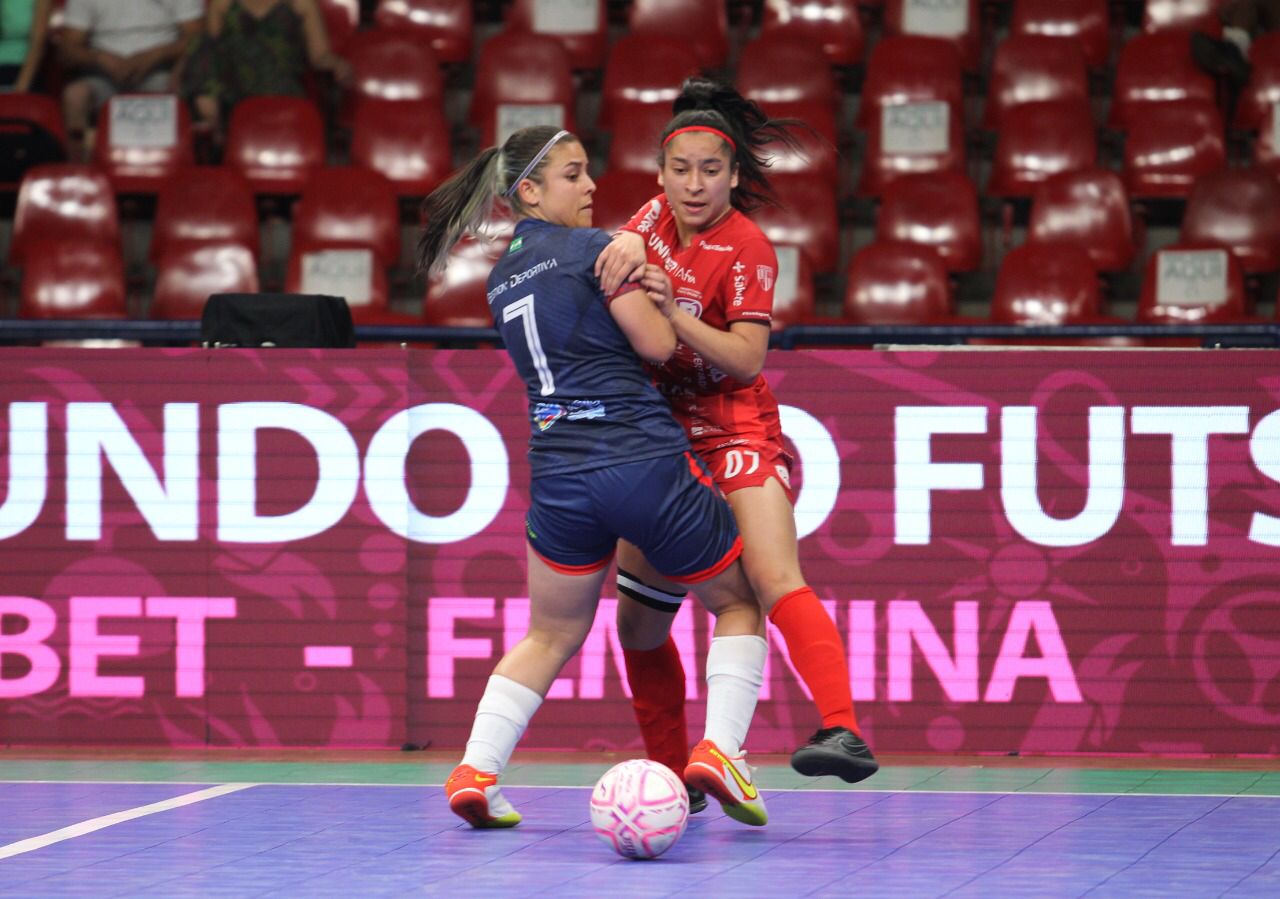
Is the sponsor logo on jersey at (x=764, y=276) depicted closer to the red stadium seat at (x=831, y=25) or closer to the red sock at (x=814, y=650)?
the red sock at (x=814, y=650)

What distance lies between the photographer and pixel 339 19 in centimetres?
1104

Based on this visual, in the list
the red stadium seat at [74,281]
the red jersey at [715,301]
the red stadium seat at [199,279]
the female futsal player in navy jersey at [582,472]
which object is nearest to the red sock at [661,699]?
the female futsal player in navy jersey at [582,472]

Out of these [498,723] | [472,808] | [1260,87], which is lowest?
[472,808]

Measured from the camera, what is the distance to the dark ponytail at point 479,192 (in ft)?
15.6

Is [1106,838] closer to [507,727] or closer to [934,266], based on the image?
[507,727]

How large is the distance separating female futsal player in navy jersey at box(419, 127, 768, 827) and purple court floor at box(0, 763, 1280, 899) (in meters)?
0.26

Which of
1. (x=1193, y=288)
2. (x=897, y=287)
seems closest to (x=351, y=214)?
(x=897, y=287)

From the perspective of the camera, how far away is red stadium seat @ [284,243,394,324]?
9062 mm

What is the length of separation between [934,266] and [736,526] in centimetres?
446

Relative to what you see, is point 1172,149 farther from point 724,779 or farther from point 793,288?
point 724,779

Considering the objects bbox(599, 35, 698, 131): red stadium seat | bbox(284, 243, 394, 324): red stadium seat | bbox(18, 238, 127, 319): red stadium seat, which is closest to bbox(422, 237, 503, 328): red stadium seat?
bbox(284, 243, 394, 324): red stadium seat

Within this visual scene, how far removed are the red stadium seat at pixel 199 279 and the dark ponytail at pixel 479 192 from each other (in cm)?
426

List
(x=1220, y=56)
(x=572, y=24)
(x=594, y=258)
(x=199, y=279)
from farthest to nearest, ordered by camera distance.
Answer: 1. (x=572, y=24)
2. (x=1220, y=56)
3. (x=199, y=279)
4. (x=594, y=258)

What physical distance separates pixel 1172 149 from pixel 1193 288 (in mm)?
1340
